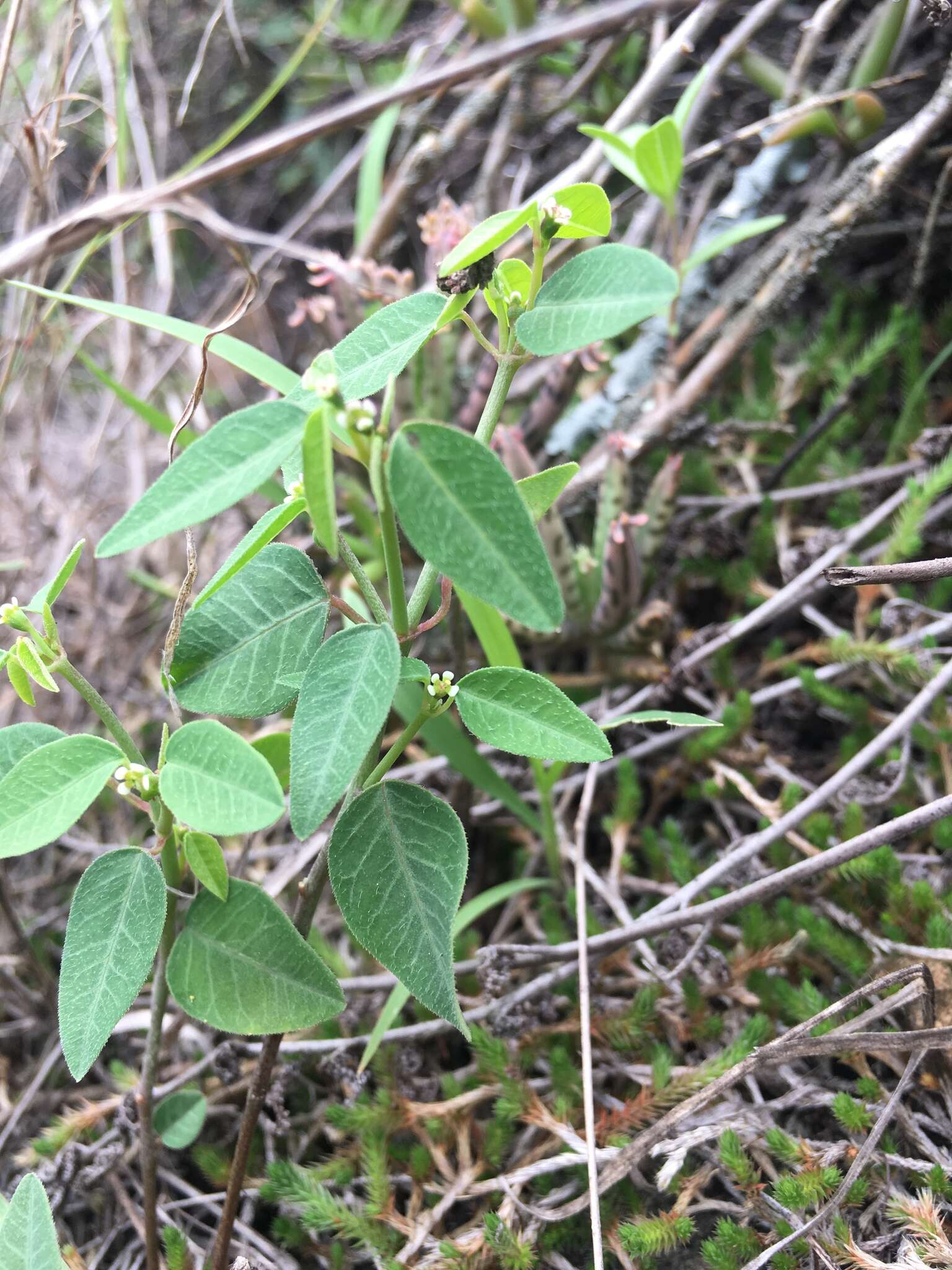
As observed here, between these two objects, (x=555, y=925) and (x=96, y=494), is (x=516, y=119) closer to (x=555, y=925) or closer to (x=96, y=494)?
(x=96, y=494)

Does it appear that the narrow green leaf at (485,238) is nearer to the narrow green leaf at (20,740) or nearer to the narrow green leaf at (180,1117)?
the narrow green leaf at (20,740)

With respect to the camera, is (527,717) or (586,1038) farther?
(586,1038)

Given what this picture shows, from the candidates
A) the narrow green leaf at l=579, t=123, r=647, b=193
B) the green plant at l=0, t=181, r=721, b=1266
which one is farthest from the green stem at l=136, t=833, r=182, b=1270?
the narrow green leaf at l=579, t=123, r=647, b=193

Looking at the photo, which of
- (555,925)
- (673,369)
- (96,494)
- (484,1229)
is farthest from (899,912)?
(96,494)

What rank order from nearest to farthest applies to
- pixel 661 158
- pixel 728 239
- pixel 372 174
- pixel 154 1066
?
pixel 154 1066, pixel 661 158, pixel 728 239, pixel 372 174

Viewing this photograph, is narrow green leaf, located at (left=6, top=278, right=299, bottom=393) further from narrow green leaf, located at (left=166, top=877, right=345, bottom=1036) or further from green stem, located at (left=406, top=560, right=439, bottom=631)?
narrow green leaf, located at (left=166, top=877, right=345, bottom=1036)

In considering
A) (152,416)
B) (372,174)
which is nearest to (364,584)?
(152,416)

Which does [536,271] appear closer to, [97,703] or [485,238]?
[485,238]
